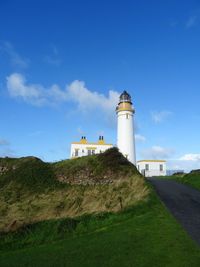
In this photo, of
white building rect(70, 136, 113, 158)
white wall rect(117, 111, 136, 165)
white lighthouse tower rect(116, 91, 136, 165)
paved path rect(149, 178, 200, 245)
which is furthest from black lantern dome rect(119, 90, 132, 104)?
paved path rect(149, 178, 200, 245)

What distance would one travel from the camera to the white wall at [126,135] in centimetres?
4153

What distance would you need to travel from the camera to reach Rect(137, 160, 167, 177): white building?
52906 mm

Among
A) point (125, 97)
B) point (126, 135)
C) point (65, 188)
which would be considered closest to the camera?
point (65, 188)

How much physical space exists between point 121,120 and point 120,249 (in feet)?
111

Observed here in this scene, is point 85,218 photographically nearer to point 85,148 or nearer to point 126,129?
point 126,129

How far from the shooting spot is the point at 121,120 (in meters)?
42.9

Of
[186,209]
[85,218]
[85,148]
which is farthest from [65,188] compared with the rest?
[85,148]

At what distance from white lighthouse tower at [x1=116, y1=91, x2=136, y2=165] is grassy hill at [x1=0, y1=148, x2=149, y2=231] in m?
15.0

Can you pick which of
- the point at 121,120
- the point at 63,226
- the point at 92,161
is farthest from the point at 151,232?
the point at 121,120

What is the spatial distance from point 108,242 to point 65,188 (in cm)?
1297

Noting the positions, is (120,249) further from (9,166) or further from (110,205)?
(9,166)

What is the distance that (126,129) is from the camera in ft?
138

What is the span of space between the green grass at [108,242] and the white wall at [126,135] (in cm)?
2550

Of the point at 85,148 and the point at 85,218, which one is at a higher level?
the point at 85,148
